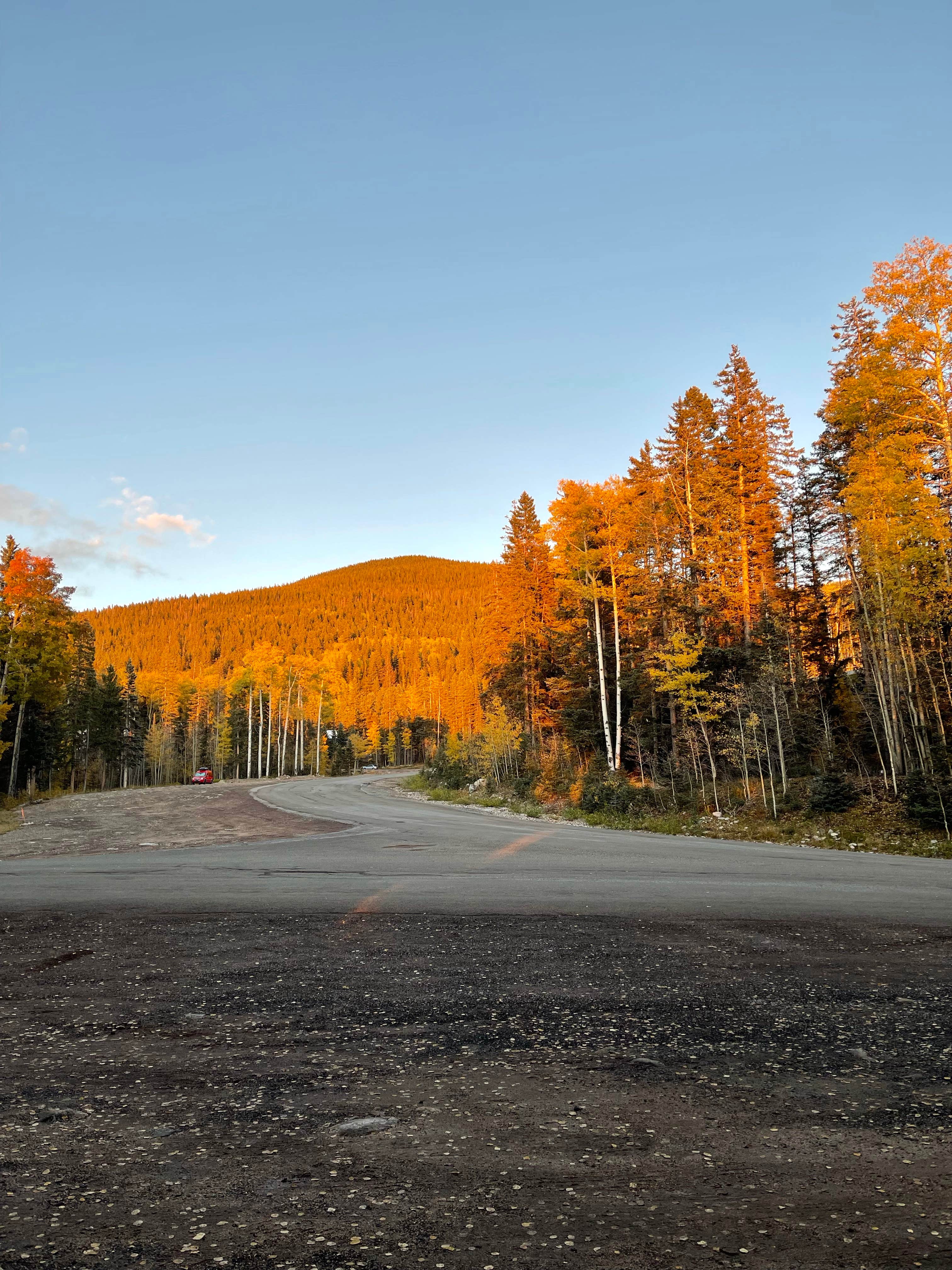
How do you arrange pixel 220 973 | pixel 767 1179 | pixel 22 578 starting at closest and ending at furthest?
pixel 767 1179 < pixel 220 973 < pixel 22 578

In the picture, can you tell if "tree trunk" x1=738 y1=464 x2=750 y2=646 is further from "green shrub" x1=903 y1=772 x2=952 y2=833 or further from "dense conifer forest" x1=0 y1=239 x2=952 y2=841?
"green shrub" x1=903 y1=772 x2=952 y2=833

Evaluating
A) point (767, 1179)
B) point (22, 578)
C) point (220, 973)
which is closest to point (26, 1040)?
point (220, 973)

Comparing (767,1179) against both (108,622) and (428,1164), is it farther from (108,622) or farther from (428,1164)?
(108,622)

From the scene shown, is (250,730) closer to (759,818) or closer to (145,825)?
(145,825)

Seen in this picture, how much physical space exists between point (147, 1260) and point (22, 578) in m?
40.9

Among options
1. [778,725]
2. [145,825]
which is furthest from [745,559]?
[145,825]

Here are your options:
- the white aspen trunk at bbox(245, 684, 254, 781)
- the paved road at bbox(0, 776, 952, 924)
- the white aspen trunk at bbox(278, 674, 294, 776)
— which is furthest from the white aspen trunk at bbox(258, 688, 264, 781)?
the paved road at bbox(0, 776, 952, 924)

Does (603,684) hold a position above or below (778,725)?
above

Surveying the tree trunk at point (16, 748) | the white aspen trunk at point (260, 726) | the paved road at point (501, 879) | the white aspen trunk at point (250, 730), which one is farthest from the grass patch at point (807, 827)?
the white aspen trunk at point (250, 730)

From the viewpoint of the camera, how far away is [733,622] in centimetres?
2945

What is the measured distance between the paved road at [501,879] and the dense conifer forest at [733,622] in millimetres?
6516

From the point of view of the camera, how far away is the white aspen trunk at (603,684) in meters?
27.2

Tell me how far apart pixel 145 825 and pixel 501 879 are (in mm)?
16044

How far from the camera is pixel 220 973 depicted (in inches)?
233
